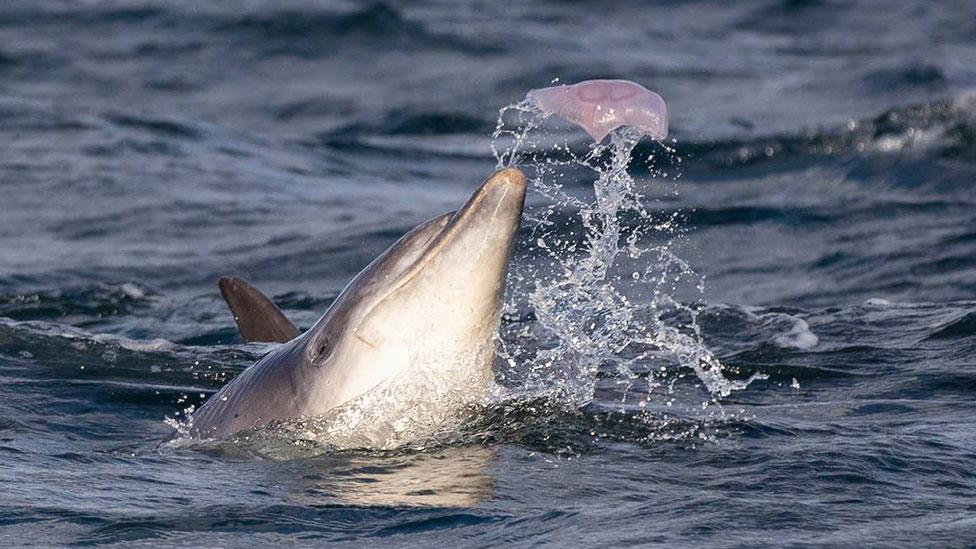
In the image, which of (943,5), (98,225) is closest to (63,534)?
(98,225)

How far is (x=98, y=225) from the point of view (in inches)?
583

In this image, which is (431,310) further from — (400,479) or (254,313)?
(254,313)

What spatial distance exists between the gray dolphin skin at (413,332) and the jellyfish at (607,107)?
0.38 meters

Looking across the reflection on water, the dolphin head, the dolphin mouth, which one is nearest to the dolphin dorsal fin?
the dolphin head

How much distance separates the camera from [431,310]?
632 centimetres

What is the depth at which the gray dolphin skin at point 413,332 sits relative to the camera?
6191mm

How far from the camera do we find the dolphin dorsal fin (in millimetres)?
8062

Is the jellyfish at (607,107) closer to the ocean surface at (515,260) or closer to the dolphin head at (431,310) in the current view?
the dolphin head at (431,310)

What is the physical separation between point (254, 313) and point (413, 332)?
1.94 m

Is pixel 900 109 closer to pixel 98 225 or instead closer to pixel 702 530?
pixel 98 225

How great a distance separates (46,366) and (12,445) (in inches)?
64.2

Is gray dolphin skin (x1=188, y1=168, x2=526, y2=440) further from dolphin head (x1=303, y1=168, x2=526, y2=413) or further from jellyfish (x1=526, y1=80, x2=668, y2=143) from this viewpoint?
jellyfish (x1=526, y1=80, x2=668, y2=143)

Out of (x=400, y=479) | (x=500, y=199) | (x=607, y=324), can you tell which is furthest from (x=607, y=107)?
(x=607, y=324)

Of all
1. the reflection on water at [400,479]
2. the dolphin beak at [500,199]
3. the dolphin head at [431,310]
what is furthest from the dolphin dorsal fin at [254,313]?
the dolphin beak at [500,199]
